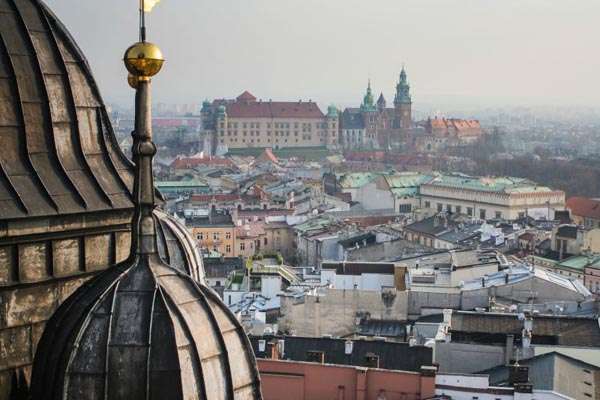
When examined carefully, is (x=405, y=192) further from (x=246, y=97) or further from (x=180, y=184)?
(x=246, y=97)

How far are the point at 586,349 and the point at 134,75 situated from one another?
807 inches

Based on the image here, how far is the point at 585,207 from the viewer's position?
6969 cm

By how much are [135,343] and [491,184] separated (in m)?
71.8

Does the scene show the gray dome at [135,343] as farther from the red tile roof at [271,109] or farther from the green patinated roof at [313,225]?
the red tile roof at [271,109]

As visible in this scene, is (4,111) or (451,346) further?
(451,346)

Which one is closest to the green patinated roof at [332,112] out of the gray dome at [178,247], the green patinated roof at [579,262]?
the green patinated roof at [579,262]

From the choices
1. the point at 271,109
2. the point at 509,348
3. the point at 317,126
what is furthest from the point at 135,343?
the point at 317,126

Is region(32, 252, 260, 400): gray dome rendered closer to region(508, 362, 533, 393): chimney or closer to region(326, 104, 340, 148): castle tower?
region(508, 362, 533, 393): chimney

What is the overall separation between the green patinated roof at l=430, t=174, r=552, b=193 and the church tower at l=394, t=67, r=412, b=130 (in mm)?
67049

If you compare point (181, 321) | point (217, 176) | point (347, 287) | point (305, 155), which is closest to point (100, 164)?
point (181, 321)

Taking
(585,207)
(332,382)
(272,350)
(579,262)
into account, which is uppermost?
(272,350)

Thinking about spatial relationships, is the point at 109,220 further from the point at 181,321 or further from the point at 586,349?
the point at 586,349

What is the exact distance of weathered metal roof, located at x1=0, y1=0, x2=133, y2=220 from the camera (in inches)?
267

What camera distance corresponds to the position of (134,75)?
623 cm
